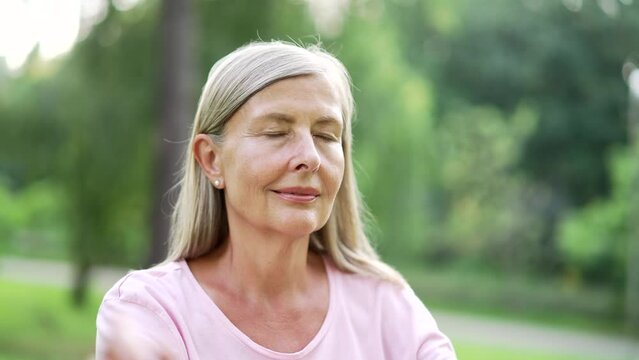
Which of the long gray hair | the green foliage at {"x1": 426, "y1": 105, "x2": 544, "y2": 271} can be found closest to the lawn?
the long gray hair

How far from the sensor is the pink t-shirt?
1.71 m

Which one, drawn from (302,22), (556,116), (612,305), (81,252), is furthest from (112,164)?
(556,116)

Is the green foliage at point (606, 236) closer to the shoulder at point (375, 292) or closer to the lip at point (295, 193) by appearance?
the shoulder at point (375, 292)

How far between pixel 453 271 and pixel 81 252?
48.9ft

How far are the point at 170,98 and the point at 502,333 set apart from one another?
1166cm

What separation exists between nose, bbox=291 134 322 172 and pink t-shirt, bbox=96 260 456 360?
33cm

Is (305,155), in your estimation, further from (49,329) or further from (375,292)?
(49,329)

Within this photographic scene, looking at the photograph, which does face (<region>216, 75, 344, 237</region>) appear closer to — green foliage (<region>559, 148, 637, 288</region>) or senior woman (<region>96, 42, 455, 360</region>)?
senior woman (<region>96, 42, 455, 360</region>)

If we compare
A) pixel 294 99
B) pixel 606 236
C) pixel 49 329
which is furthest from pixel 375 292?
pixel 606 236

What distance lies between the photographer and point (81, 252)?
468 inches

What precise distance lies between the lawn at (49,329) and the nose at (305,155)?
9.97 m

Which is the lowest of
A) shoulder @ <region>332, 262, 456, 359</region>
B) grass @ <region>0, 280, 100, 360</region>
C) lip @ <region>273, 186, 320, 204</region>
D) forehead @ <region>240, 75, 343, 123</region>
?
grass @ <region>0, 280, 100, 360</region>

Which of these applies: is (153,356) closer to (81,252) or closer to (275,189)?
(275,189)

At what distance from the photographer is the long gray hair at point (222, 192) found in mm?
1824
